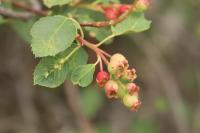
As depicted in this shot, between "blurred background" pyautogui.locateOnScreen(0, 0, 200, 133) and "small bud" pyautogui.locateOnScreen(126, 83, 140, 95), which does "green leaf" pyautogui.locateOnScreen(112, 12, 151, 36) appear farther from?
"blurred background" pyautogui.locateOnScreen(0, 0, 200, 133)

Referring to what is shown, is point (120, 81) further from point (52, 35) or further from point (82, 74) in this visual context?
point (52, 35)

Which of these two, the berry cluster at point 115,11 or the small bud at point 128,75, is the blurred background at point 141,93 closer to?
the berry cluster at point 115,11

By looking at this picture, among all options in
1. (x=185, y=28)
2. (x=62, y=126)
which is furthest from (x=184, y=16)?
(x=62, y=126)

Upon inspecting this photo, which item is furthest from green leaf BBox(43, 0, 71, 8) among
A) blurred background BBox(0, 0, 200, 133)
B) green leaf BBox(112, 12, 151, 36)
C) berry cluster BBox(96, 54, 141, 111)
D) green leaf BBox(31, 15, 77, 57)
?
blurred background BBox(0, 0, 200, 133)

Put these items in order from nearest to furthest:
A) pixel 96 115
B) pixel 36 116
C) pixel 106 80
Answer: pixel 106 80
pixel 36 116
pixel 96 115

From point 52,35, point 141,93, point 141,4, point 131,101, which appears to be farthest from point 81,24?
point 141,93

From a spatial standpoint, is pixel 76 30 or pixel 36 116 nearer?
pixel 76 30

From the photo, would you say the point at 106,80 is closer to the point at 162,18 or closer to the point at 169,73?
the point at 169,73
